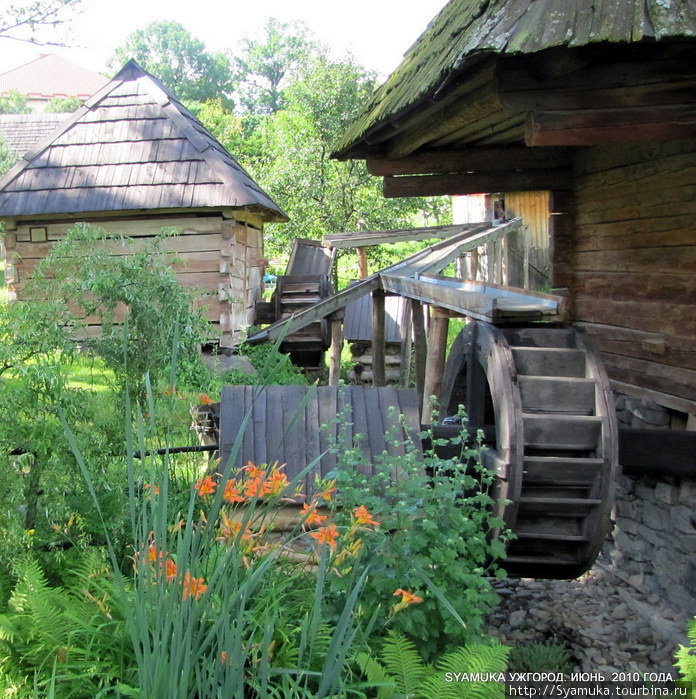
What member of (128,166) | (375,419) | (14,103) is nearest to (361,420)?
(375,419)

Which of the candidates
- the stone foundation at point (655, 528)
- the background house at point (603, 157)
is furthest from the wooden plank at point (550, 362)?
the stone foundation at point (655, 528)

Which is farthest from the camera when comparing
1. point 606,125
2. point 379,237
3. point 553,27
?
point 379,237

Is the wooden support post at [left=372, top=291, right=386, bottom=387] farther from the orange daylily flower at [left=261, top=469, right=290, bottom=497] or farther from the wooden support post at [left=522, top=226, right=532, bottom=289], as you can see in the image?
the orange daylily flower at [left=261, top=469, right=290, bottom=497]

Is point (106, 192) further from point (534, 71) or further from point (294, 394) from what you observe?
point (534, 71)

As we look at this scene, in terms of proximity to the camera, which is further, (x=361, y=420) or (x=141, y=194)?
(x=141, y=194)

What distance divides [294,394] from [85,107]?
350 inches

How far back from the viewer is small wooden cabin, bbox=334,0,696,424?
3.25 m

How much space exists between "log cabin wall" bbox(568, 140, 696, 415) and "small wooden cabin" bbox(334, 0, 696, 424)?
0.04 feet

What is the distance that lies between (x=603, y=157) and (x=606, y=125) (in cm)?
222

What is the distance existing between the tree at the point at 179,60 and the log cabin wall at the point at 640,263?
54.8 m

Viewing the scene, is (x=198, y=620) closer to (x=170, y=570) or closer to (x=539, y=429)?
(x=170, y=570)

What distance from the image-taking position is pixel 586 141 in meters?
3.75

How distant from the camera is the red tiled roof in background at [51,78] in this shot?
56188 millimetres

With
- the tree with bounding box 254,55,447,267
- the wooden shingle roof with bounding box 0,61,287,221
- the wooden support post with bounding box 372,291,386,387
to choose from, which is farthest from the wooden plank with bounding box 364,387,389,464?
the tree with bounding box 254,55,447,267
